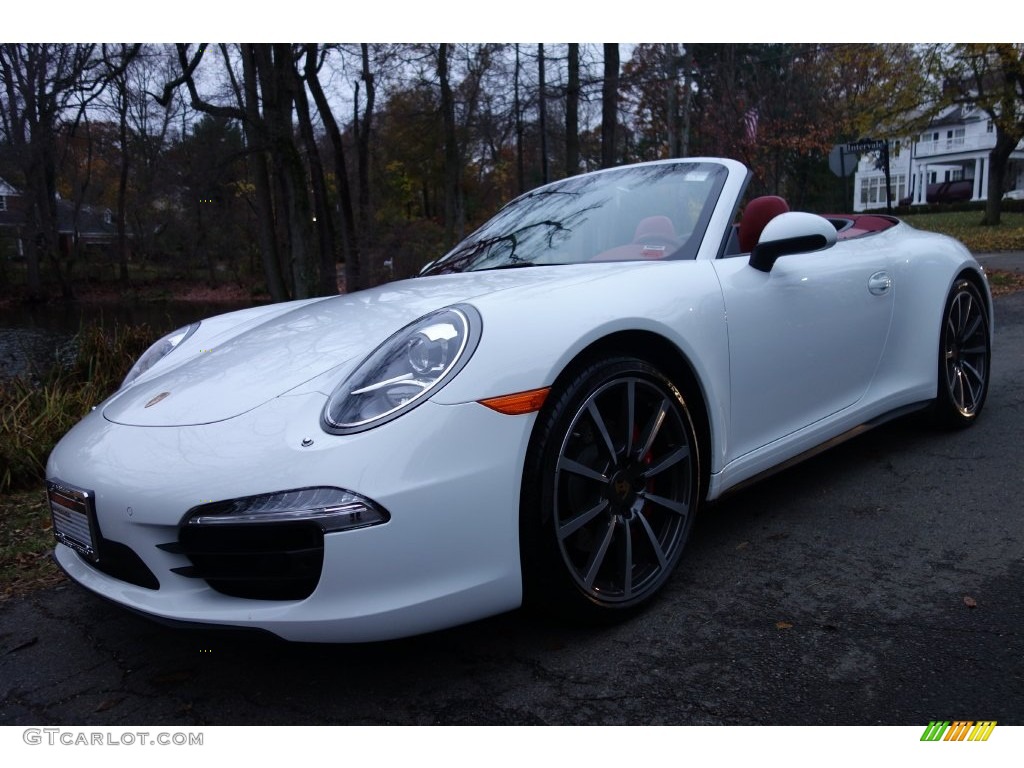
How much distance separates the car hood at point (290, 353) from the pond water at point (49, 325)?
4786 millimetres

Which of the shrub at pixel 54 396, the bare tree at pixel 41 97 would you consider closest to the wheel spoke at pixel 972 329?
the shrub at pixel 54 396

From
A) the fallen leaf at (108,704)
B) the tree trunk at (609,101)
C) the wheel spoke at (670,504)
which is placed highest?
the tree trunk at (609,101)

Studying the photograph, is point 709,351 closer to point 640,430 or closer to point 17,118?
point 640,430

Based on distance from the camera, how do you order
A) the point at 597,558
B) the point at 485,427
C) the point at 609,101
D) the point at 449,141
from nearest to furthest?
1. the point at 485,427
2. the point at 597,558
3. the point at 609,101
4. the point at 449,141

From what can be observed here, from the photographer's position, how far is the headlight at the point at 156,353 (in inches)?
114

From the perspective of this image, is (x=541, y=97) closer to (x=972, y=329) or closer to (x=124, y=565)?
(x=972, y=329)

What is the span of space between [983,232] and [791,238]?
882 inches

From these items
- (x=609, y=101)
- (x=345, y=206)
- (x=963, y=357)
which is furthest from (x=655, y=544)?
(x=345, y=206)

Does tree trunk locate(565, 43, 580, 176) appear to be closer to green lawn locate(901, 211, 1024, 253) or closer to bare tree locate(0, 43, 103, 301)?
green lawn locate(901, 211, 1024, 253)

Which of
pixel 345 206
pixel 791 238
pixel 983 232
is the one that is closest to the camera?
pixel 791 238

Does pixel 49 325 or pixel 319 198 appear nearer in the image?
pixel 319 198

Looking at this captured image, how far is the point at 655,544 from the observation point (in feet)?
7.30

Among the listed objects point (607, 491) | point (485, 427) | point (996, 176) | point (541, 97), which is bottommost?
point (607, 491)

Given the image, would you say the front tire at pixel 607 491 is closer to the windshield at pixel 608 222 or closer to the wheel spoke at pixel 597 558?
the wheel spoke at pixel 597 558
